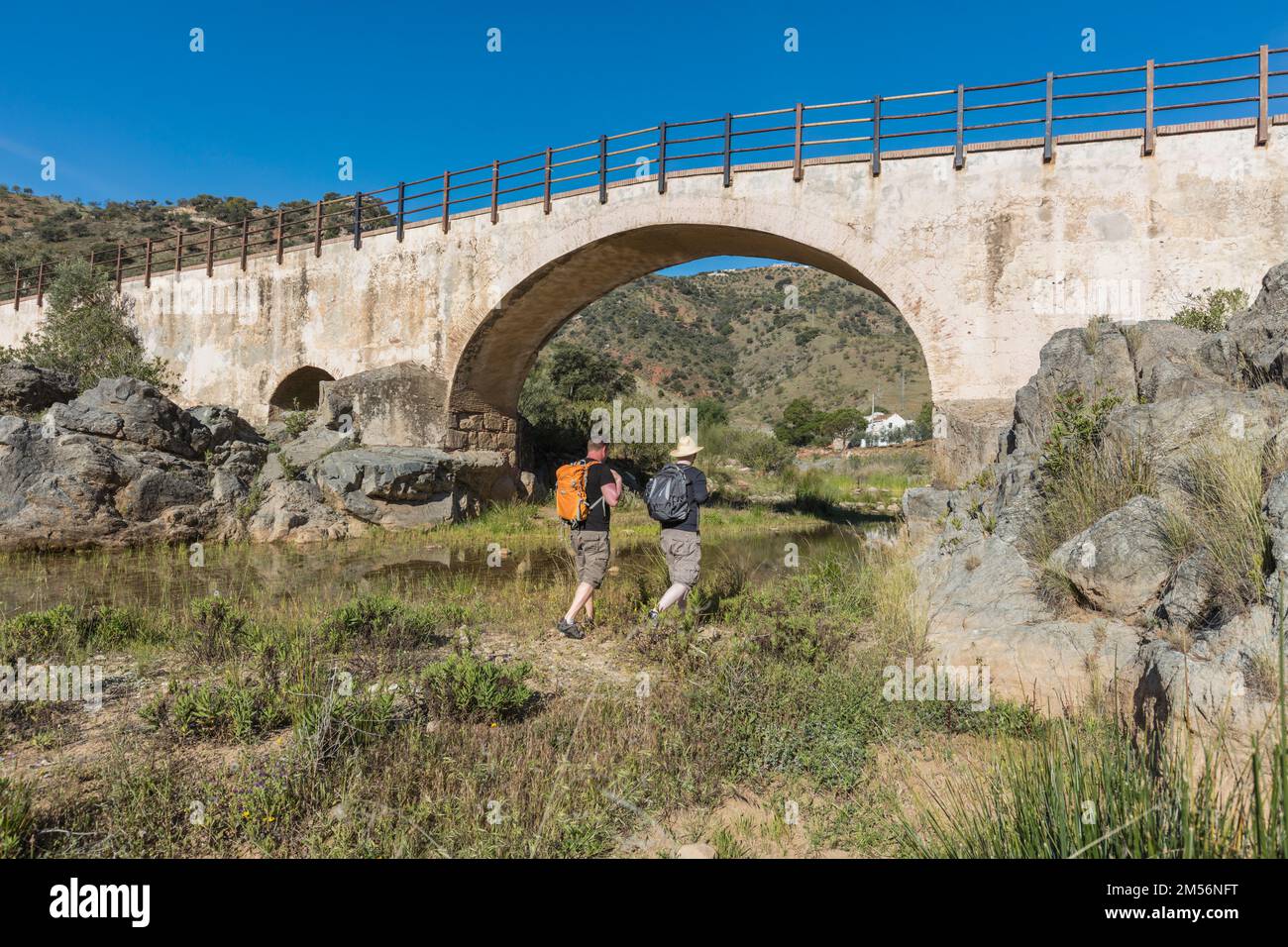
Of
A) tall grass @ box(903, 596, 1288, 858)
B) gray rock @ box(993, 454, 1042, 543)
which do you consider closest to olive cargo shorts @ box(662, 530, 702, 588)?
gray rock @ box(993, 454, 1042, 543)

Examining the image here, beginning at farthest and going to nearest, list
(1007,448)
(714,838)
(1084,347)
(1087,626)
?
(1007,448) → (1084,347) → (1087,626) → (714,838)

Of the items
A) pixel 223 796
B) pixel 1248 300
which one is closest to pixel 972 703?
pixel 223 796

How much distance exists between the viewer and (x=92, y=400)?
1256 cm

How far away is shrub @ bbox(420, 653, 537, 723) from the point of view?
3930mm

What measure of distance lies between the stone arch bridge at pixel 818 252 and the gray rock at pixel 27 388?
4219 millimetres

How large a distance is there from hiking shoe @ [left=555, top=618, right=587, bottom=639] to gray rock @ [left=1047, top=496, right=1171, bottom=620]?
143 inches

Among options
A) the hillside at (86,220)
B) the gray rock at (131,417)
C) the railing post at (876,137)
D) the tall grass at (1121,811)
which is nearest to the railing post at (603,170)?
the railing post at (876,137)

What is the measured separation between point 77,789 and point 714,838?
8.94 ft

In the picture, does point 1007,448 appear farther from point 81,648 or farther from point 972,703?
point 81,648

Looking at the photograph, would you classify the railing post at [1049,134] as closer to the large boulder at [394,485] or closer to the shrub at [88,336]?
the large boulder at [394,485]

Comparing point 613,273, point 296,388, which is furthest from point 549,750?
point 296,388

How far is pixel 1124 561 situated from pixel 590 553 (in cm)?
380

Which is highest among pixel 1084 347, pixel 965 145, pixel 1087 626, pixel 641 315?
pixel 641 315

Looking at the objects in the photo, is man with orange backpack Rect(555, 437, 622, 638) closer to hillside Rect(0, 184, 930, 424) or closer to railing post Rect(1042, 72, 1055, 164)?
railing post Rect(1042, 72, 1055, 164)
